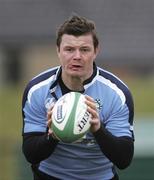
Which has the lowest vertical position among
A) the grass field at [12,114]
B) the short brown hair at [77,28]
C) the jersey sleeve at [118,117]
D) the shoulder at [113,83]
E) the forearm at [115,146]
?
the grass field at [12,114]

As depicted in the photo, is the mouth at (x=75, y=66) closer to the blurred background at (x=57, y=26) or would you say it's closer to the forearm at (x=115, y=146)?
the forearm at (x=115, y=146)

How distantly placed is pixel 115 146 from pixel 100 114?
1.16 feet

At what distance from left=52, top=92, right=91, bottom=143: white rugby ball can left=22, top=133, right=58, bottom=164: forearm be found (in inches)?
7.3

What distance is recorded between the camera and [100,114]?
25.3ft

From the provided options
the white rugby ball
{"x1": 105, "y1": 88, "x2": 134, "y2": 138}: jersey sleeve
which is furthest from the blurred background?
the white rugby ball

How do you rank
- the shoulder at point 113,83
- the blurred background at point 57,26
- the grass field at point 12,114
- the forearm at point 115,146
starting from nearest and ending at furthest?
the forearm at point 115,146, the shoulder at point 113,83, the grass field at point 12,114, the blurred background at point 57,26

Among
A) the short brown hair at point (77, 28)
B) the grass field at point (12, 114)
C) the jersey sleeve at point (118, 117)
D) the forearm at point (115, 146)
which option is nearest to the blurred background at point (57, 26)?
the grass field at point (12, 114)

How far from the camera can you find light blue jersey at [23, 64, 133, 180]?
7.76 m

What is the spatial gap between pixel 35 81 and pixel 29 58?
17198mm

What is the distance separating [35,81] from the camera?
7.92 m

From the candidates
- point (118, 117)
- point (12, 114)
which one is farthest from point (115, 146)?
point (12, 114)

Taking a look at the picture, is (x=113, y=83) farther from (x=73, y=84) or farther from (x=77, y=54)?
(x=77, y=54)

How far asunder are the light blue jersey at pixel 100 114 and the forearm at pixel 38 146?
9cm

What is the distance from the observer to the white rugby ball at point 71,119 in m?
7.21
